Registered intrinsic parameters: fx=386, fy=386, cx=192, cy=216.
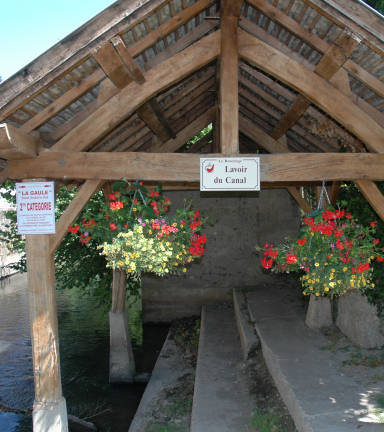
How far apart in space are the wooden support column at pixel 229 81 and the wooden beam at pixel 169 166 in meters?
0.32

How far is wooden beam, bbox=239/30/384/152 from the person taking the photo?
3432 mm

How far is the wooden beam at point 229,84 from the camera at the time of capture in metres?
3.46

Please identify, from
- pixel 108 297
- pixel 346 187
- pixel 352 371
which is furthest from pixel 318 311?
pixel 108 297

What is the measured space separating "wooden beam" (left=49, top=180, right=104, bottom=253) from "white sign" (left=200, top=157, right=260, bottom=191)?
0.94 meters

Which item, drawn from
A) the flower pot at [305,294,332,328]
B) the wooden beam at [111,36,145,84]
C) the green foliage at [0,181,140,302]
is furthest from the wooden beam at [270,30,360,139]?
the green foliage at [0,181,140,302]

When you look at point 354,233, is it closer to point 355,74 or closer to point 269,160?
point 269,160

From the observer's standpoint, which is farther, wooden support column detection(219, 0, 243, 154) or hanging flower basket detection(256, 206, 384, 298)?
wooden support column detection(219, 0, 243, 154)

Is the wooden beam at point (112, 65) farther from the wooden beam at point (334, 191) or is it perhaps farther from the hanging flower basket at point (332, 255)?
the wooden beam at point (334, 191)

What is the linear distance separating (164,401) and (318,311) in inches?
94.7

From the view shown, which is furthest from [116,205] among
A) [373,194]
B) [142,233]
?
[373,194]

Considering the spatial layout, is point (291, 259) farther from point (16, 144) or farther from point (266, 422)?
point (16, 144)

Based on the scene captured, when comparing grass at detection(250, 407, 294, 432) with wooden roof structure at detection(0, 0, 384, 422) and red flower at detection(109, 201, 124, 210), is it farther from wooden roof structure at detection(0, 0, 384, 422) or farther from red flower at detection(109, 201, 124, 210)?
red flower at detection(109, 201, 124, 210)

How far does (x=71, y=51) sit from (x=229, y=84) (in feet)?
4.52

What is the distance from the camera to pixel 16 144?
3.06 meters
